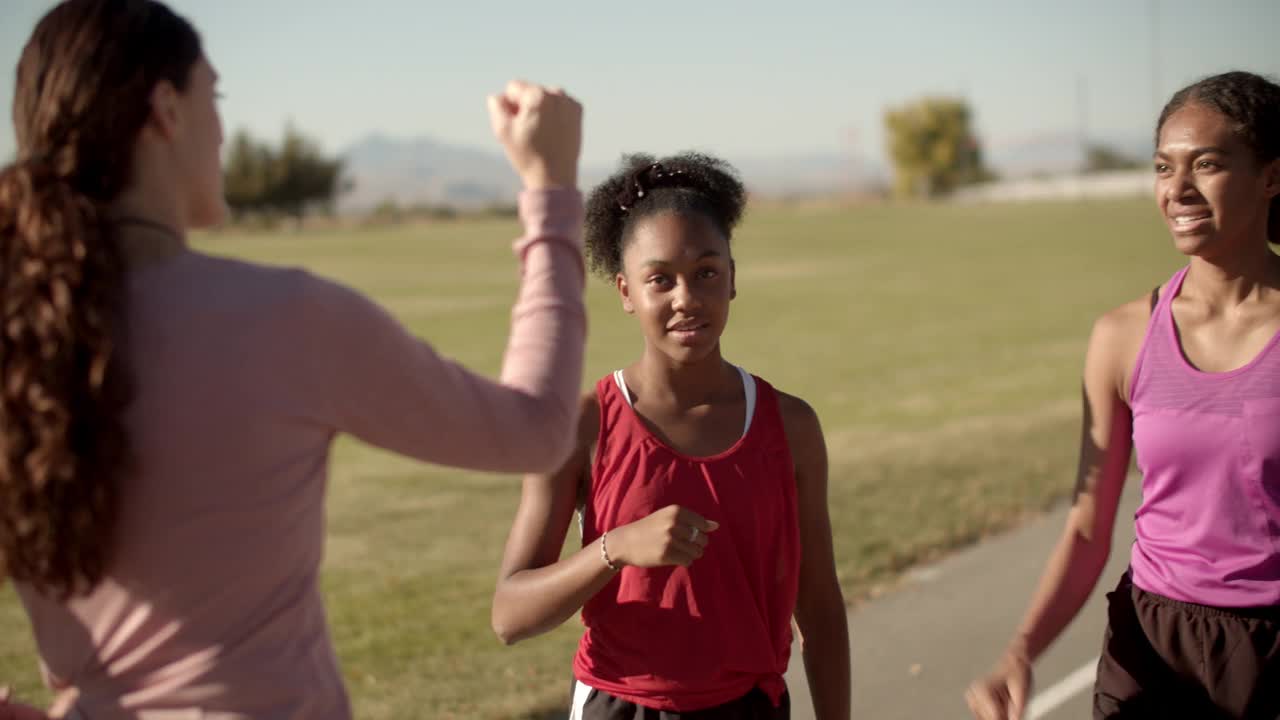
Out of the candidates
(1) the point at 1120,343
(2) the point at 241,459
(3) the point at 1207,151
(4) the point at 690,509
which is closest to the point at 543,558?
(4) the point at 690,509

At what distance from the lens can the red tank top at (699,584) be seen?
272 centimetres

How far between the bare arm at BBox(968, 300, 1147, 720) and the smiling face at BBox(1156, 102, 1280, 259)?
0.72ft

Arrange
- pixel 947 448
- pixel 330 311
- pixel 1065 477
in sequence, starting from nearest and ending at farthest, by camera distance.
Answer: pixel 330 311 → pixel 1065 477 → pixel 947 448

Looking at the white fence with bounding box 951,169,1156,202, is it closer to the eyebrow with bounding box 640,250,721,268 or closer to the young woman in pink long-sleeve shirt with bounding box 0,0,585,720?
the eyebrow with bounding box 640,250,721,268

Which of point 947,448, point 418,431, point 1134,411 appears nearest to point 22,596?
point 418,431

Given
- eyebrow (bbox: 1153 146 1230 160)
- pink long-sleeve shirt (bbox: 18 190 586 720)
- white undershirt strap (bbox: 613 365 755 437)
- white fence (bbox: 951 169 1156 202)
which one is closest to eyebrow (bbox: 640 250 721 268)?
white undershirt strap (bbox: 613 365 755 437)

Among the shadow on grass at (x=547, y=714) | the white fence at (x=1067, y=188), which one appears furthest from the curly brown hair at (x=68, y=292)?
the white fence at (x=1067, y=188)

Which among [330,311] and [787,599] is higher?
[330,311]

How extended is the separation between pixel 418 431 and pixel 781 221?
72257mm

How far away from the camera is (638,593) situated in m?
2.77

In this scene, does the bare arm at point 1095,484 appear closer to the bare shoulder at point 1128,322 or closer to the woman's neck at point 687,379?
the bare shoulder at point 1128,322

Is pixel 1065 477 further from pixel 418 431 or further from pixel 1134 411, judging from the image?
pixel 418 431

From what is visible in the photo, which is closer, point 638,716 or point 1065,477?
point 638,716

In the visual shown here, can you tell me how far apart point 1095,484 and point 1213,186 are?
0.73 m
